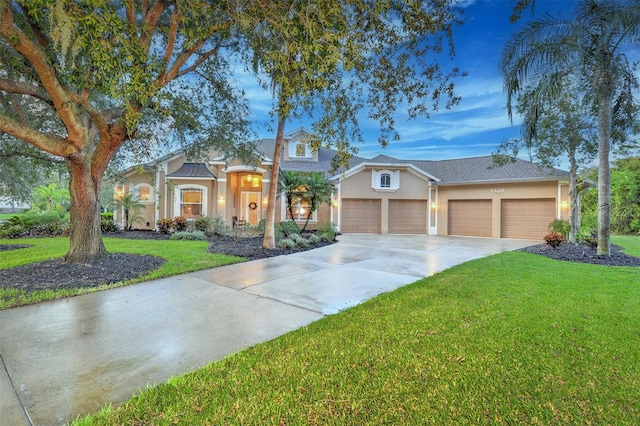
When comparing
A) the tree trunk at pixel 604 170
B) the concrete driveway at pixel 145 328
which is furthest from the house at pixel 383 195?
the concrete driveway at pixel 145 328

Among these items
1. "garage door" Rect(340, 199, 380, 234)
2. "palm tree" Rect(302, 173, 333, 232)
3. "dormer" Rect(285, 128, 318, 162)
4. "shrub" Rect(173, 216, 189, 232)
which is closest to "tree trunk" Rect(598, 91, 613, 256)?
"palm tree" Rect(302, 173, 333, 232)

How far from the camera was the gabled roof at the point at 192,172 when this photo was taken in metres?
16.2

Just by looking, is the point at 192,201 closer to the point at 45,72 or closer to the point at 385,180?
the point at 385,180

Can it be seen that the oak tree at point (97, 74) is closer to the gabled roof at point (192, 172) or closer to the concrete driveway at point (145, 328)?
the concrete driveway at point (145, 328)

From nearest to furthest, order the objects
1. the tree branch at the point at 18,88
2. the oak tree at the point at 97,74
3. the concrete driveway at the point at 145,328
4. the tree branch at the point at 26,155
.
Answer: the concrete driveway at the point at 145,328 → the oak tree at the point at 97,74 → the tree branch at the point at 18,88 → the tree branch at the point at 26,155

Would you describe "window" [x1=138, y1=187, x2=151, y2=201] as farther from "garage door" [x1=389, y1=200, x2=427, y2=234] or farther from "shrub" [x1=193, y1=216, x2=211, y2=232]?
"garage door" [x1=389, y1=200, x2=427, y2=234]

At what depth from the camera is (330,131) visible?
6406 mm

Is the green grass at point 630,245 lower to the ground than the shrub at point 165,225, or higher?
lower

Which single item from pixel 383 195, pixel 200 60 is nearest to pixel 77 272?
pixel 200 60

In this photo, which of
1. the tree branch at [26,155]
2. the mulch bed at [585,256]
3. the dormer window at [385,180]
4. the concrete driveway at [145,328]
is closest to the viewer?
the concrete driveway at [145,328]

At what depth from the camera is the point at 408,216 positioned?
18438 millimetres

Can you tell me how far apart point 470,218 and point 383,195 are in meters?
5.12

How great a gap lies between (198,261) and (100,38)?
5121 mm

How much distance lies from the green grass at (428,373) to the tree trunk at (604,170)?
5382mm
